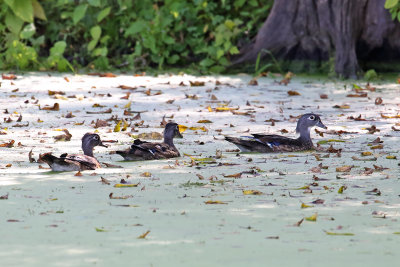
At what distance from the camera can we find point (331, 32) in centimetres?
1493

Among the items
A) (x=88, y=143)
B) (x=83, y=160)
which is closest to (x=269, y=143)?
(x=88, y=143)

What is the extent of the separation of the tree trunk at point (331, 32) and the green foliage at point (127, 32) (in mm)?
829

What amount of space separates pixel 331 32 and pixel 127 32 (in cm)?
387

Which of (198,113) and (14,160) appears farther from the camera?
(198,113)

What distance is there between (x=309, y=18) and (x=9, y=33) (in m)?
5.55

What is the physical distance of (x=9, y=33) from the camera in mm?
15984

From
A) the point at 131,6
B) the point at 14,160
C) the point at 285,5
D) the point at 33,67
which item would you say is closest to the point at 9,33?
the point at 33,67

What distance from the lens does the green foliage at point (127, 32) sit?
1578 centimetres

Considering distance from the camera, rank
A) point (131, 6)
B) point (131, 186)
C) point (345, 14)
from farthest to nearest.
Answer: point (131, 6) → point (345, 14) → point (131, 186)

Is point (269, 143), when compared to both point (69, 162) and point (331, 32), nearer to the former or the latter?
point (69, 162)

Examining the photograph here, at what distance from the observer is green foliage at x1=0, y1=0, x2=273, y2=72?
15781mm

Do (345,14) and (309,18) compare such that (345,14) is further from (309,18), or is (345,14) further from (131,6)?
(131,6)

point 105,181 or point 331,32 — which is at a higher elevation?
point 331,32

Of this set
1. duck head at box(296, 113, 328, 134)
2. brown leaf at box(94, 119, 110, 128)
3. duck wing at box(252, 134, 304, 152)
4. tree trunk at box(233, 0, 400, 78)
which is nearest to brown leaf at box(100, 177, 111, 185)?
duck wing at box(252, 134, 304, 152)
